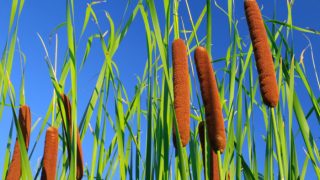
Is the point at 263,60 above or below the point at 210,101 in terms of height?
above

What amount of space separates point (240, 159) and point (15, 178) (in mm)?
666

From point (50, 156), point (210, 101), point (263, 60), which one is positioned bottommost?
point (50, 156)

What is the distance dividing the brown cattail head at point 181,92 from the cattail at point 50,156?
0.33m

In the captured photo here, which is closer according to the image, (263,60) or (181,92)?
(181,92)

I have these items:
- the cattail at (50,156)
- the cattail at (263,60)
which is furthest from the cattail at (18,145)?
the cattail at (263,60)

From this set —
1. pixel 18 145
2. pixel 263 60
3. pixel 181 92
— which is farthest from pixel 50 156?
pixel 263 60

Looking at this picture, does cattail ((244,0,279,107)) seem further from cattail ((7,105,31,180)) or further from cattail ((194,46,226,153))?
cattail ((7,105,31,180))

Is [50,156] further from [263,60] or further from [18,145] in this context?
[263,60]

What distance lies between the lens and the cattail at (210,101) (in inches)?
44.9

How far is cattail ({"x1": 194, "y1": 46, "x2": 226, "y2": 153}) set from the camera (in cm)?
114

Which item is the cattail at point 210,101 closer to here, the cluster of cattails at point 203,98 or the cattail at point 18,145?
the cluster of cattails at point 203,98

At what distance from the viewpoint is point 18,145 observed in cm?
127

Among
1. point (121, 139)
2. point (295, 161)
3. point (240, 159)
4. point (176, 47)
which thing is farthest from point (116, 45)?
point (295, 161)

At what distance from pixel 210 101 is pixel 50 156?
456 mm
